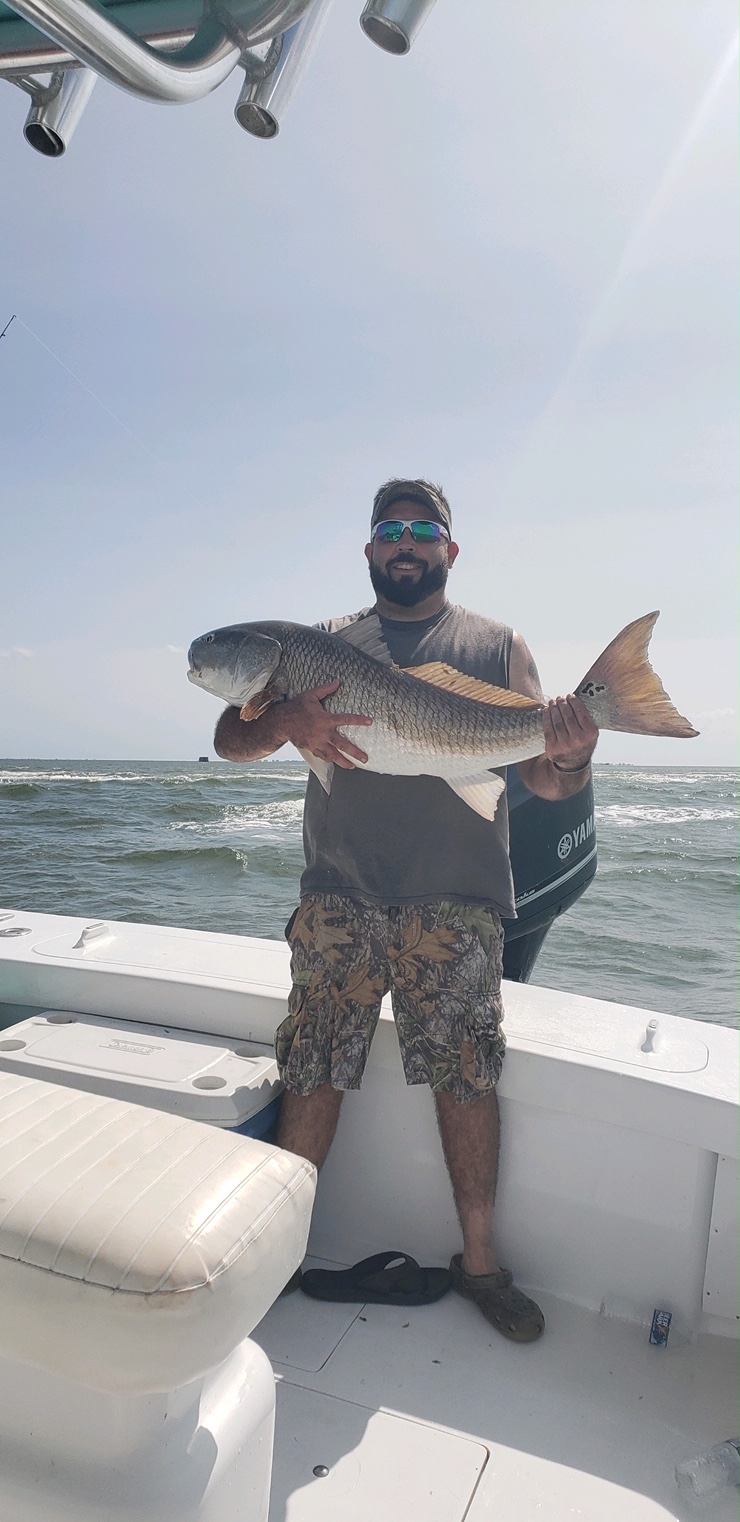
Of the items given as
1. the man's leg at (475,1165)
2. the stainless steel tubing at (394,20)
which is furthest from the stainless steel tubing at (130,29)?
the man's leg at (475,1165)

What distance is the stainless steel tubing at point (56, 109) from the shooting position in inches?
54.4

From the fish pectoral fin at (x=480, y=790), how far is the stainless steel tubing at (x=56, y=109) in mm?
1914

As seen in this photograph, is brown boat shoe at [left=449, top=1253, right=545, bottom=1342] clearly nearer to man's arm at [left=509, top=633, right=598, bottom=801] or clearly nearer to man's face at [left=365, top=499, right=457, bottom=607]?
man's arm at [left=509, top=633, right=598, bottom=801]

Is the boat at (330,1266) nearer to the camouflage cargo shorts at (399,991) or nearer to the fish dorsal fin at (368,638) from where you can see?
the camouflage cargo shorts at (399,991)

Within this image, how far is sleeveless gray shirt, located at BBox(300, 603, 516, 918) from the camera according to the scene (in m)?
2.94

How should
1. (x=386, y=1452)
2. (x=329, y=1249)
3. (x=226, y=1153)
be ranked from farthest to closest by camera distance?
(x=329, y=1249), (x=386, y=1452), (x=226, y=1153)

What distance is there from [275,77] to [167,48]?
0.51 feet

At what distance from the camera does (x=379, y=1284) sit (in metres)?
2.95

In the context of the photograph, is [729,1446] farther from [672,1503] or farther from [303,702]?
[303,702]

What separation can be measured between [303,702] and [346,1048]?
43.1 inches

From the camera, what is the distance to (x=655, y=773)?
62062mm

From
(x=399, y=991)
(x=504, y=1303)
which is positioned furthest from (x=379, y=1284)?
(x=399, y=991)

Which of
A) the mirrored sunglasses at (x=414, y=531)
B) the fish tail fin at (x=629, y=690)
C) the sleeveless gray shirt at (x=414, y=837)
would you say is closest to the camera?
the fish tail fin at (x=629, y=690)

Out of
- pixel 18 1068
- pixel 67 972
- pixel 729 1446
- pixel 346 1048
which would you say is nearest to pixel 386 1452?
pixel 729 1446
